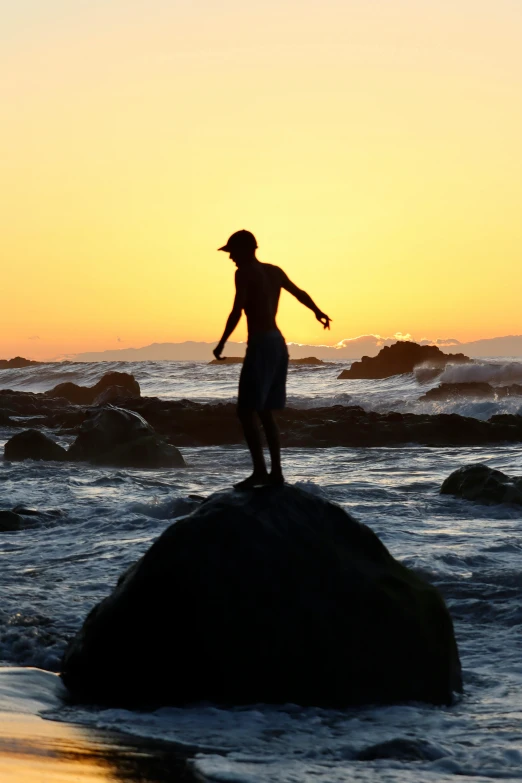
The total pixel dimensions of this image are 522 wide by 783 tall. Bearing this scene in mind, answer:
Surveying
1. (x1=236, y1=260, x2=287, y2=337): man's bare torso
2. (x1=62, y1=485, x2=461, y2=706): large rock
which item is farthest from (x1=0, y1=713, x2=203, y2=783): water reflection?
(x1=236, y1=260, x2=287, y2=337): man's bare torso

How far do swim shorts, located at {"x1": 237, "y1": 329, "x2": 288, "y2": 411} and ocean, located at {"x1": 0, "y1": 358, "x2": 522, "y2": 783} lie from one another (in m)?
1.53

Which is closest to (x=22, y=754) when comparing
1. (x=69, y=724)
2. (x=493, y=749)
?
(x=69, y=724)

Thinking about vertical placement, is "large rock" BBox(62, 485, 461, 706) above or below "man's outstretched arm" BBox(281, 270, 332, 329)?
below

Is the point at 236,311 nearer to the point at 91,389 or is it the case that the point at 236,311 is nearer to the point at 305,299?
the point at 305,299

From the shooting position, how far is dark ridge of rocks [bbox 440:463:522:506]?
12.3m

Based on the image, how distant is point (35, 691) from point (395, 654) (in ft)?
6.83

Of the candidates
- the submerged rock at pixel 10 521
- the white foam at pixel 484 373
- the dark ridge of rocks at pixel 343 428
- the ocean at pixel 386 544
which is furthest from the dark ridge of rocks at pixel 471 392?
the submerged rock at pixel 10 521

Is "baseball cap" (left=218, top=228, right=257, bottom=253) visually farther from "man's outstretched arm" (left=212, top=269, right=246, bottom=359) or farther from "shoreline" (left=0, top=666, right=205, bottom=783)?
"shoreline" (left=0, top=666, right=205, bottom=783)

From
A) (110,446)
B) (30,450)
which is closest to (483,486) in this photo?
(110,446)

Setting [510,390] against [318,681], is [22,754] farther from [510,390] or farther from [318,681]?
[510,390]

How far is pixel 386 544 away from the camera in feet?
31.7

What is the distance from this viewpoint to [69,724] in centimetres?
499

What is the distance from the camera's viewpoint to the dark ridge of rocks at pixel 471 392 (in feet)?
112

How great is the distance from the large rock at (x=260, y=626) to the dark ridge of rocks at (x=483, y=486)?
22.0 feet
